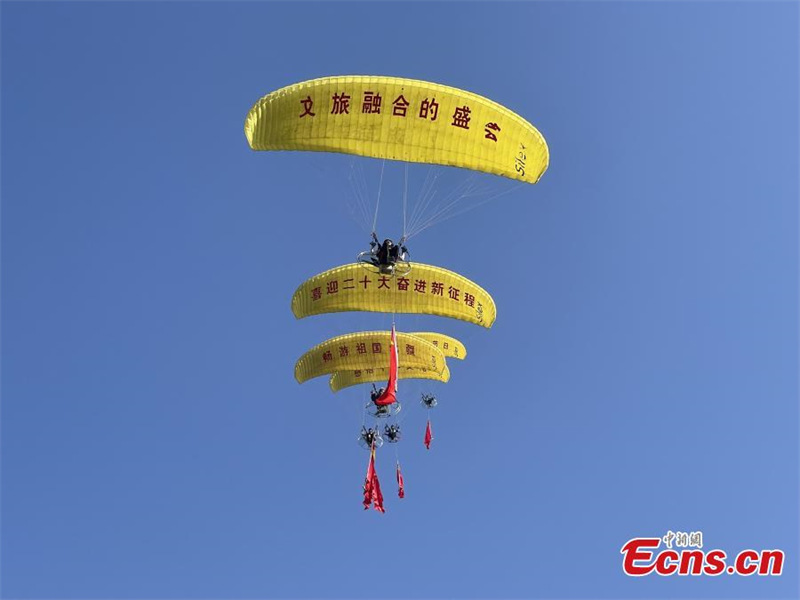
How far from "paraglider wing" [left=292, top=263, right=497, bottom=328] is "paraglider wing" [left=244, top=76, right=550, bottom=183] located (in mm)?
11005

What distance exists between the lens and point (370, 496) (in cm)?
3853

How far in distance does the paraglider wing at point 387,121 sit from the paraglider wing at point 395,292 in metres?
11.0

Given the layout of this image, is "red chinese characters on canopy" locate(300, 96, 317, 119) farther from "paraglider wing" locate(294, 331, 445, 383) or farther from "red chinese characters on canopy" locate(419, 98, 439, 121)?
"paraglider wing" locate(294, 331, 445, 383)

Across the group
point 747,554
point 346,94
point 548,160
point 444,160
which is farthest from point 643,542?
point 346,94

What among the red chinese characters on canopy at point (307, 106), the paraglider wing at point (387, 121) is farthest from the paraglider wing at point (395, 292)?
the red chinese characters on canopy at point (307, 106)

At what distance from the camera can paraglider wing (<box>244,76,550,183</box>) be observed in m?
25.0

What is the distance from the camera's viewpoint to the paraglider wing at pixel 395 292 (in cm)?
3628

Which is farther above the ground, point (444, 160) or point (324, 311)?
point (324, 311)

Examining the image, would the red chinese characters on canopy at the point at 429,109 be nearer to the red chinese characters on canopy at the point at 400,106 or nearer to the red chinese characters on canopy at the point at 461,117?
the red chinese characters on canopy at the point at 400,106

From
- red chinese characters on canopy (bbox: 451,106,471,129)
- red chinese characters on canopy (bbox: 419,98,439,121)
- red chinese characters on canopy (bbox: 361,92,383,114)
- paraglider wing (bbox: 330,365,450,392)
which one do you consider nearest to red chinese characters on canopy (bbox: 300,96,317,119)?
red chinese characters on canopy (bbox: 361,92,383,114)

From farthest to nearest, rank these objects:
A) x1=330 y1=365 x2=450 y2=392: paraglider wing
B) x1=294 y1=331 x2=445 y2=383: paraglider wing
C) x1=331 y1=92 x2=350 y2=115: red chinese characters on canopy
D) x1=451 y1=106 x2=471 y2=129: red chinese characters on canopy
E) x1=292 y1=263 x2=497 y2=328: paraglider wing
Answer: x1=330 y1=365 x2=450 y2=392: paraglider wing
x1=294 y1=331 x2=445 y2=383: paraglider wing
x1=292 y1=263 x2=497 y2=328: paraglider wing
x1=451 y1=106 x2=471 y2=129: red chinese characters on canopy
x1=331 y1=92 x2=350 y2=115: red chinese characters on canopy

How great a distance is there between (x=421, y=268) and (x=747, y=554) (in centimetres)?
2049

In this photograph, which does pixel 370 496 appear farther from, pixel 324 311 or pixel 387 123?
pixel 387 123

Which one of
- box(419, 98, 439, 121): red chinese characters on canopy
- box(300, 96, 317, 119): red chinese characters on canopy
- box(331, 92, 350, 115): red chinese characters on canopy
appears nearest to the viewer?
box(331, 92, 350, 115): red chinese characters on canopy
